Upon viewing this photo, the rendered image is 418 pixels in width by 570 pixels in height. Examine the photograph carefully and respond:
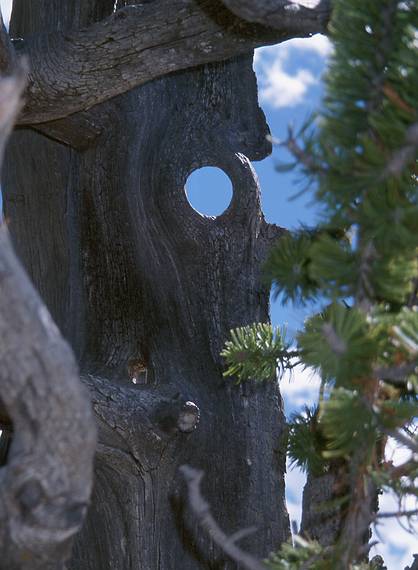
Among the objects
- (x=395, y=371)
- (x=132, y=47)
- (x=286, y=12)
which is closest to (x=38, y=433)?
(x=395, y=371)

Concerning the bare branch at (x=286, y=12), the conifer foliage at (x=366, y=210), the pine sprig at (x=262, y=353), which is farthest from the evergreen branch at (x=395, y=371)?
the bare branch at (x=286, y=12)

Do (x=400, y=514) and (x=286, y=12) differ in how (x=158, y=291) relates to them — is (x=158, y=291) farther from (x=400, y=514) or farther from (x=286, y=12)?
(x=400, y=514)

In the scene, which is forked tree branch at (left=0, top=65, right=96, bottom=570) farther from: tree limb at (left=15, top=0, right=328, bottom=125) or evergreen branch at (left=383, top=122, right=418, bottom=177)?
tree limb at (left=15, top=0, right=328, bottom=125)

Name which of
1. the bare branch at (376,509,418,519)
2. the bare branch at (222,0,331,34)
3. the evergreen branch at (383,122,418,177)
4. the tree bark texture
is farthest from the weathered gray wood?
the evergreen branch at (383,122,418,177)

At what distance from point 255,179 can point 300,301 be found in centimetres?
92

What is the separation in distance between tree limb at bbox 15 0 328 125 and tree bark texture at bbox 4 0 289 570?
0.19 meters

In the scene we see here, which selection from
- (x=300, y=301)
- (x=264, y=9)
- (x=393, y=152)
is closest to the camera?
(x=393, y=152)

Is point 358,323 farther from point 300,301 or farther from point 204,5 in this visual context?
point 204,5

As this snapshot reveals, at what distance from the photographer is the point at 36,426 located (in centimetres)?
65

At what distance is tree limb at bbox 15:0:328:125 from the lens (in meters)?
1.47

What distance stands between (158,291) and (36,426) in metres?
1.04

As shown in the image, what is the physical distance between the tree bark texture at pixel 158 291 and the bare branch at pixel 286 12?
18.4 inches

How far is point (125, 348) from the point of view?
167 centimetres

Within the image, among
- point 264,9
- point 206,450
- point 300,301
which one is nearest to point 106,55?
point 264,9
